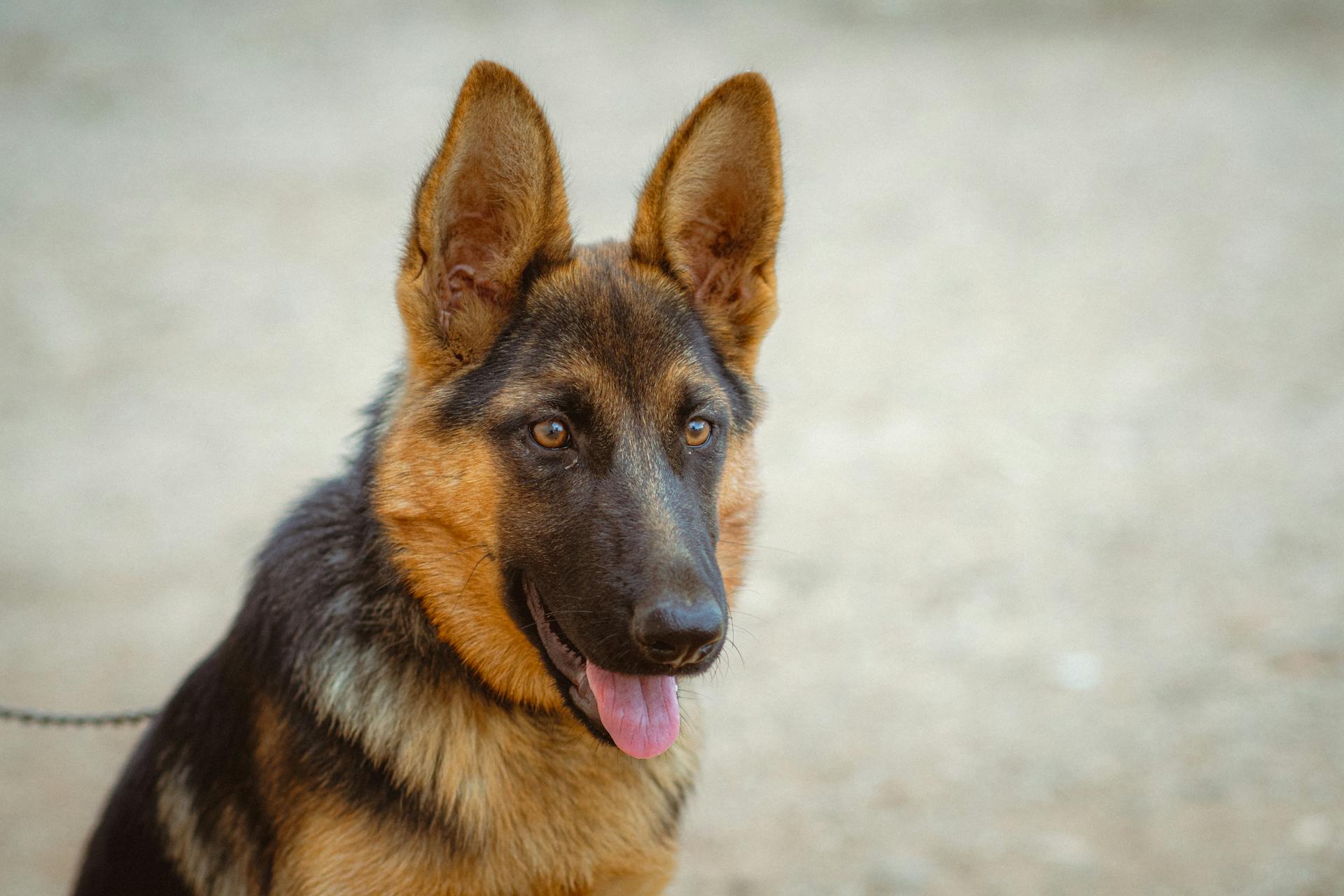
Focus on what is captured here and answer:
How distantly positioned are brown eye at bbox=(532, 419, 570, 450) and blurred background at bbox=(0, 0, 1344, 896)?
2.72 meters

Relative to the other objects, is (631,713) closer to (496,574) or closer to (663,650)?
(663,650)

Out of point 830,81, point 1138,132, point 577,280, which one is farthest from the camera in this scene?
point 830,81

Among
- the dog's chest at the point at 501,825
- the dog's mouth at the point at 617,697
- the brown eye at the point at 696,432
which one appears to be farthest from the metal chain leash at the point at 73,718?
the brown eye at the point at 696,432

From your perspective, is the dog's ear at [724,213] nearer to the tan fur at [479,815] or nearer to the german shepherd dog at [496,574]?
the german shepherd dog at [496,574]

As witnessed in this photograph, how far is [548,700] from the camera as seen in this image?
10.4ft

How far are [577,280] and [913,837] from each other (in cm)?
323

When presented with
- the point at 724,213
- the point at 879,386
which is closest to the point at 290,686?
the point at 724,213

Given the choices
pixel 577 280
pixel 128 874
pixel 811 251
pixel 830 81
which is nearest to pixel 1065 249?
pixel 811 251

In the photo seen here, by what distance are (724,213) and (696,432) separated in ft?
2.35

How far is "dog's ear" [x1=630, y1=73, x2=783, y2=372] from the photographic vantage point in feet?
10.2

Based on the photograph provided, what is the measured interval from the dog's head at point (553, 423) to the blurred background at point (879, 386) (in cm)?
240

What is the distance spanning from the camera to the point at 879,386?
30.8 ft

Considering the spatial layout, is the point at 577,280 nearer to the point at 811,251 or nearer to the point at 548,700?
the point at 548,700

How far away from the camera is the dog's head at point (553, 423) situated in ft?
9.21
